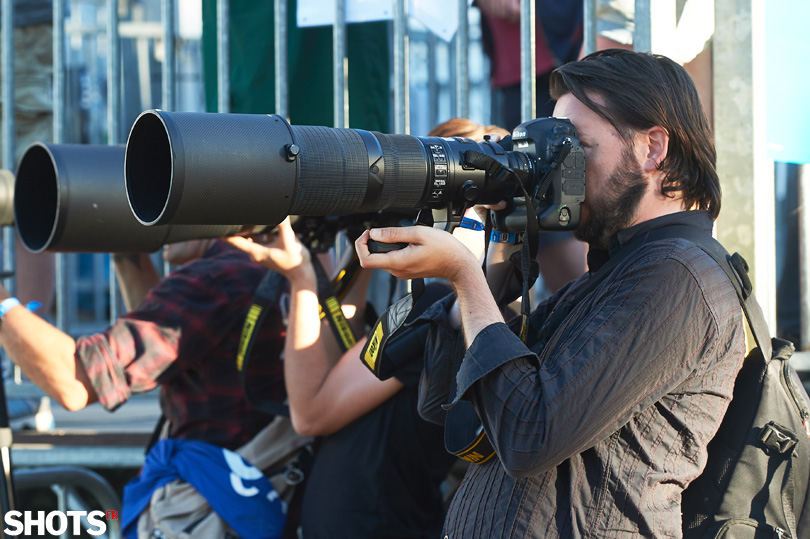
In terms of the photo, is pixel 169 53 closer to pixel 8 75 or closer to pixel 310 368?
pixel 8 75

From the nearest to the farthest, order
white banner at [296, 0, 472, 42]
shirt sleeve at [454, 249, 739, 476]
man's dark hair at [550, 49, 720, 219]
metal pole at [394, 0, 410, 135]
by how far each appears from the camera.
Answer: shirt sleeve at [454, 249, 739, 476] → man's dark hair at [550, 49, 720, 219] → metal pole at [394, 0, 410, 135] → white banner at [296, 0, 472, 42]

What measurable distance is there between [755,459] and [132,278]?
6.29 ft

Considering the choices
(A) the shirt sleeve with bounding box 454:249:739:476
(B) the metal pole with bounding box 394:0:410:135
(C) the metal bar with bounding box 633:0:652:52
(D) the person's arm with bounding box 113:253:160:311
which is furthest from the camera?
(D) the person's arm with bounding box 113:253:160:311

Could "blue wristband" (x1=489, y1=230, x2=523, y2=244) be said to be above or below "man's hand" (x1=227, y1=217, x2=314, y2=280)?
above

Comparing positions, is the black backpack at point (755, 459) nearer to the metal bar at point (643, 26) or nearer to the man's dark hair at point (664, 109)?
the man's dark hair at point (664, 109)

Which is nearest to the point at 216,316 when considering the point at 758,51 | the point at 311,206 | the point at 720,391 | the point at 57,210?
the point at 57,210

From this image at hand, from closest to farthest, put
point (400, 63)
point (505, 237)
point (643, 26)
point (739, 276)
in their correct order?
point (739, 276) < point (505, 237) < point (643, 26) < point (400, 63)

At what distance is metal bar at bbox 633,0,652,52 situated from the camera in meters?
2.03

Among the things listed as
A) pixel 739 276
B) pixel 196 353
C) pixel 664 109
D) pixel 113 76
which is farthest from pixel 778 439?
pixel 113 76

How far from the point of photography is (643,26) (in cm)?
204

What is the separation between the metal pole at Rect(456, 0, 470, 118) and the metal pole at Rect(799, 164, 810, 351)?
981mm

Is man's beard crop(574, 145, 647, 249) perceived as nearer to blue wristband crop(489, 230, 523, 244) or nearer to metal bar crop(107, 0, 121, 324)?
blue wristband crop(489, 230, 523, 244)

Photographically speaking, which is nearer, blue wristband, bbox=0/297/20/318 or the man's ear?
the man's ear

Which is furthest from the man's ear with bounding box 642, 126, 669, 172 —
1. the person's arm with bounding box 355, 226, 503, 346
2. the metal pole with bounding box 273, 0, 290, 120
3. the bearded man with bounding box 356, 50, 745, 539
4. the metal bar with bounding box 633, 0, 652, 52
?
the metal pole with bounding box 273, 0, 290, 120
